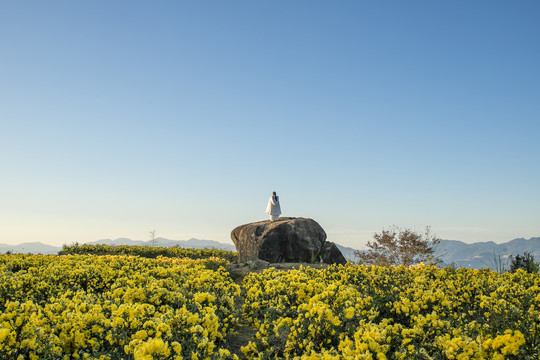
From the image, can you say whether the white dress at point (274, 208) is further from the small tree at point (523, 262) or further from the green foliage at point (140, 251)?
the small tree at point (523, 262)

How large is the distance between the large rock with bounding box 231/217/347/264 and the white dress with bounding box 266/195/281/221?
287 cm

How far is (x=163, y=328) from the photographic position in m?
4.21

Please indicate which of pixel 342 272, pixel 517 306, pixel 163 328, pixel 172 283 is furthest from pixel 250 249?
pixel 163 328

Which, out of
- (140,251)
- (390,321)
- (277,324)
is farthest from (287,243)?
(277,324)

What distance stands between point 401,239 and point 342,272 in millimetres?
14472

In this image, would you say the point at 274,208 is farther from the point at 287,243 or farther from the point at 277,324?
the point at 277,324

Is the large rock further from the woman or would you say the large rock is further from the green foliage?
the green foliage

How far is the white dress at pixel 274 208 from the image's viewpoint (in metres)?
20.7

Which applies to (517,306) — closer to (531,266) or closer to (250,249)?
(531,266)

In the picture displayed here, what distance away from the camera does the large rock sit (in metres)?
16.7

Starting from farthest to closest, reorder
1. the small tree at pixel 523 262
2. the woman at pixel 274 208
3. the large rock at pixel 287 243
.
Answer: the woman at pixel 274 208 < the large rock at pixel 287 243 < the small tree at pixel 523 262

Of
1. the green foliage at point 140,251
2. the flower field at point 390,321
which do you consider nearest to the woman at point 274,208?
the green foliage at point 140,251

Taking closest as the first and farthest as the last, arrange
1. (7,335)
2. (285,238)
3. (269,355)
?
1. (7,335)
2. (269,355)
3. (285,238)

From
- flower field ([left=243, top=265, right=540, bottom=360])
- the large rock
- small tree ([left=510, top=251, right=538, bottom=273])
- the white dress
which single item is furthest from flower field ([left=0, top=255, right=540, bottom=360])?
the white dress
